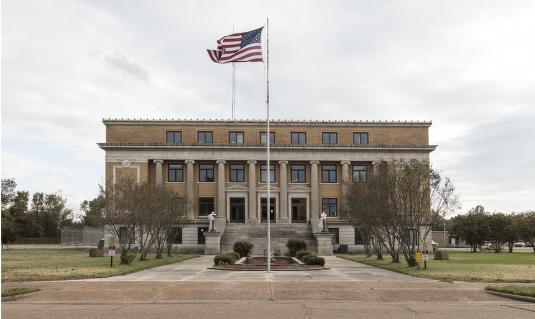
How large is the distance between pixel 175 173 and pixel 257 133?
11.6 metres

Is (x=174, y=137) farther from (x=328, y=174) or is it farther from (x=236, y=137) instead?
(x=328, y=174)

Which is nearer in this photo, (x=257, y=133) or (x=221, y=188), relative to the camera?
(x=221, y=188)

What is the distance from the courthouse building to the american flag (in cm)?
4356

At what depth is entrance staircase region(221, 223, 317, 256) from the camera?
2438 inches

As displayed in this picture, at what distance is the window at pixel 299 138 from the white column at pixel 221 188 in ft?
31.4

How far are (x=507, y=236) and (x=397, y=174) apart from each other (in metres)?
40.3

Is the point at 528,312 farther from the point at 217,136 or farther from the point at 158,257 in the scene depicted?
the point at 217,136

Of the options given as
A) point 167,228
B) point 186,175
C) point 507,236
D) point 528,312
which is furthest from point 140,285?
point 507,236

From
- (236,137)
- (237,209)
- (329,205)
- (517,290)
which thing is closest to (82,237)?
(237,209)

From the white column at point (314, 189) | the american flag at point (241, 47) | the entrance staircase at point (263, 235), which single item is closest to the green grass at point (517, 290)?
the american flag at point (241, 47)

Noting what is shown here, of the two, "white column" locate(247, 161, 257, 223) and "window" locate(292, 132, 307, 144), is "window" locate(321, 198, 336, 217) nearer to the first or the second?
"window" locate(292, 132, 307, 144)

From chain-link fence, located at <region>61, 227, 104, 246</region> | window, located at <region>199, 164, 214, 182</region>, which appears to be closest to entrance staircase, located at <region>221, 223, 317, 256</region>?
window, located at <region>199, 164, 214, 182</region>

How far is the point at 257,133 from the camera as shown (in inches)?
3039

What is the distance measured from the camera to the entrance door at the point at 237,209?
254 feet
